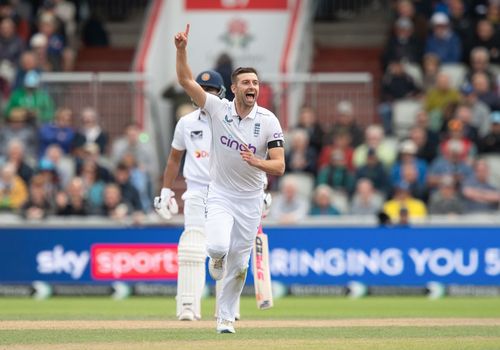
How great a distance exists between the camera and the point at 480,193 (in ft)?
66.7

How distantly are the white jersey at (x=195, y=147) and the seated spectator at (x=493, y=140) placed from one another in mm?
8235

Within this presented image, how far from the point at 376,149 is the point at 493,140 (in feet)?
5.55

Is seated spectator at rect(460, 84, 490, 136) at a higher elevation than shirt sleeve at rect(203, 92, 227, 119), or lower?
lower

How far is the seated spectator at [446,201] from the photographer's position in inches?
788

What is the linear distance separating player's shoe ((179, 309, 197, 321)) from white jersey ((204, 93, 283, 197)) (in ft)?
6.85

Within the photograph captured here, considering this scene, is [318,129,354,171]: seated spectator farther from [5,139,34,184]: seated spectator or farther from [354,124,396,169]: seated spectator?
[5,139,34,184]: seated spectator

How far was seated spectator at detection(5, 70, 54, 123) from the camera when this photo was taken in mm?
22672

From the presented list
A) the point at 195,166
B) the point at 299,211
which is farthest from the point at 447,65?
the point at 195,166

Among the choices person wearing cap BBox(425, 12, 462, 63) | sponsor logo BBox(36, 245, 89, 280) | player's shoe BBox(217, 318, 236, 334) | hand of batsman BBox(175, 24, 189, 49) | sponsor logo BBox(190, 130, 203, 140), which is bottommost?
sponsor logo BBox(36, 245, 89, 280)

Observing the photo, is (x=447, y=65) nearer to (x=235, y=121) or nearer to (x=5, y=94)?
(x=5, y=94)

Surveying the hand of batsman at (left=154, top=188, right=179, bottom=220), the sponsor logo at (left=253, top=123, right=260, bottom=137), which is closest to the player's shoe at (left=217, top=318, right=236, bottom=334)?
the sponsor logo at (left=253, top=123, right=260, bottom=137)

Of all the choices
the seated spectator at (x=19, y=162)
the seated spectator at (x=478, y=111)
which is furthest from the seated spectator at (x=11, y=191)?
the seated spectator at (x=478, y=111)

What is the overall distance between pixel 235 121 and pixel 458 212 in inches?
339

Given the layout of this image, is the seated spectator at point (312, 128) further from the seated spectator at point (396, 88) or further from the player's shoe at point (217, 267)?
the player's shoe at point (217, 267)
